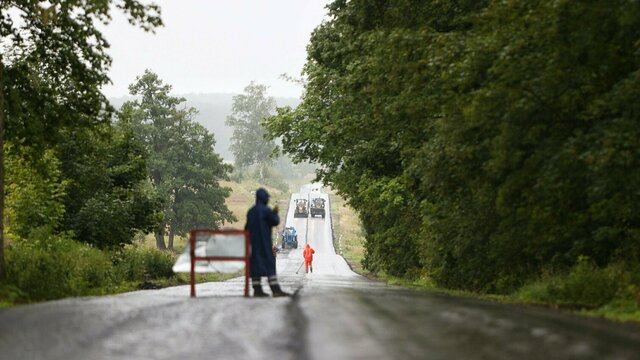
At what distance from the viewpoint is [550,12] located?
1563cm

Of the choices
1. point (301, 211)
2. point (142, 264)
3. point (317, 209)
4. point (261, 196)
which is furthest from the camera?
point (301, 211)

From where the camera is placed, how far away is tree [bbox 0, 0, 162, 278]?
18641 mm

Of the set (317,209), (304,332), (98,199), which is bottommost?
(304,332)

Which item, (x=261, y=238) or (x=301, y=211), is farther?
(x=301, y=211)

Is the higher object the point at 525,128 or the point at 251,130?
the point at 251,130

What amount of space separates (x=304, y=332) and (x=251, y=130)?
174768 mm

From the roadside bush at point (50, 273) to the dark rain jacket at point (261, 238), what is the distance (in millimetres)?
5054

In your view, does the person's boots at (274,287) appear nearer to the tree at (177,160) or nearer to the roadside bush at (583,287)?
the roadside bush at (583,287)

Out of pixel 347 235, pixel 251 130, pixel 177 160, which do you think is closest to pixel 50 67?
pixel 177 160

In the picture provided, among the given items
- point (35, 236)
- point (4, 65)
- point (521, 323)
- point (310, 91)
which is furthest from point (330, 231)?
point (521, 323)

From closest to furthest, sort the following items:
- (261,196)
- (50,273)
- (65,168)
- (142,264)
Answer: (261,196) < (50,273) < (65,168) < (142,264)

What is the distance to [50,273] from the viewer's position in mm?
18031

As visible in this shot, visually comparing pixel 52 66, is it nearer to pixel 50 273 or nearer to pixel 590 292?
pixel 50 273

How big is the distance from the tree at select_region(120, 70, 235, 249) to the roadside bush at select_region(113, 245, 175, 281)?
34969mm
